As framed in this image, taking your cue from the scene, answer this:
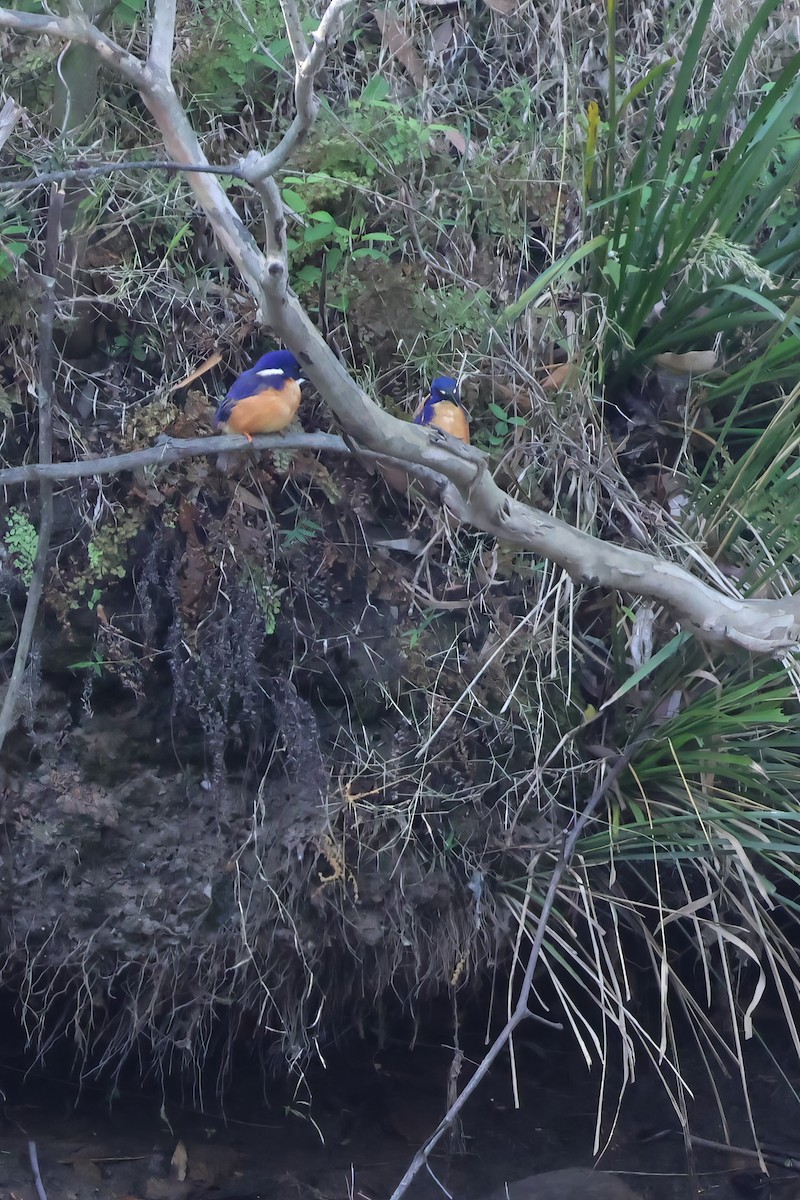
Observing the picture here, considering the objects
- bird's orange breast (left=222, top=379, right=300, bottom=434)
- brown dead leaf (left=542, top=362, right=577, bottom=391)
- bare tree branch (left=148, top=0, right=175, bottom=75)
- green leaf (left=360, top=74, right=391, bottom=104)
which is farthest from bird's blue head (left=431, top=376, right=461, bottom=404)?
bare tree branch (left=148, top=0, right=175, bottom=75)

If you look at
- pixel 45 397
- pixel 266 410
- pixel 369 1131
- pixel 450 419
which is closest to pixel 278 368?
pixel 266 410

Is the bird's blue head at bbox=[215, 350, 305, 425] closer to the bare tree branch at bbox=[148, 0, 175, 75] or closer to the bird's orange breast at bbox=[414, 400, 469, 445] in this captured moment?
the bird's orange breast at bbox=[414, 400, 469, 445]

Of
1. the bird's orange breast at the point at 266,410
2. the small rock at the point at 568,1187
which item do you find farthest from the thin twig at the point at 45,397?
the small rock at the point at 568,1187

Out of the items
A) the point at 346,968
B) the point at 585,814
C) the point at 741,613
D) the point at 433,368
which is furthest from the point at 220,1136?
the point at 433,368

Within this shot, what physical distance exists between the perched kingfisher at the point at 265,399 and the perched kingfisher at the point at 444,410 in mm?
381

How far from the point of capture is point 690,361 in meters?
2.82

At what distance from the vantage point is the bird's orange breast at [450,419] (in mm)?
2525

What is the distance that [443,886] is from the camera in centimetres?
255

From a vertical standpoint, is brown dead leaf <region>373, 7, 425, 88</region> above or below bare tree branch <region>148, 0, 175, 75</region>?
above

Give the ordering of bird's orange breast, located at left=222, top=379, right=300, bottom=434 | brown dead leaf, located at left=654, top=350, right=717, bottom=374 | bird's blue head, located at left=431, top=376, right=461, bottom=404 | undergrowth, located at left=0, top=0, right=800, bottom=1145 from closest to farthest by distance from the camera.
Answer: bird's orange breast, located at left=222, top=379, right=300, bottom=434, undergrowth, located at left=0, top=0, right=800, bottom=1145, bird's blue head, located at left=431, top=376, right=461, bottom=404, brown dead leaf, located at left=654, top=350, right=717, bottom=374

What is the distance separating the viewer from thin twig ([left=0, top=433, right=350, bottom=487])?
1535 millimetres

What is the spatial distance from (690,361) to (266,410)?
128 cm

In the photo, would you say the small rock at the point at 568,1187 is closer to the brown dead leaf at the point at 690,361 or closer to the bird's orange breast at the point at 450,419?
the bird's orange breast at the point at 450,419

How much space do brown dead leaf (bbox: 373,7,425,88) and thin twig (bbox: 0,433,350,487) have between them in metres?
1.82
